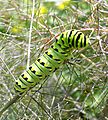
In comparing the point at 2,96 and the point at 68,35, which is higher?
the point at 68,35

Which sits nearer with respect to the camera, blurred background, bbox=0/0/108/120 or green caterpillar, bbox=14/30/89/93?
green caterpillar, bbox=14/30/89/93

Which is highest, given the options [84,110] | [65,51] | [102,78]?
[65,51]

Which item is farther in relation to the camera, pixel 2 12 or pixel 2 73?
pixel 2 12

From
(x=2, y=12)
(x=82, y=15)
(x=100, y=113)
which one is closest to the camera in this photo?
(x=100, y=113)

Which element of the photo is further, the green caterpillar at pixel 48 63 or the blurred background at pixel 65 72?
the blurred background at pixel 65 72

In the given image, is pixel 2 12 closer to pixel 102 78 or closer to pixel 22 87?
pixel 102 78

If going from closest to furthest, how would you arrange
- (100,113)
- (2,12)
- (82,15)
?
(100,113) < (82,15) < (2,12)

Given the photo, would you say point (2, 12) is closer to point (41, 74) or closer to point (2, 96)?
point (2, 96)

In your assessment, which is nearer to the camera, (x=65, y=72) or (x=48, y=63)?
(x=48, y=63)

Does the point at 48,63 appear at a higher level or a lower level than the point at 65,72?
higher

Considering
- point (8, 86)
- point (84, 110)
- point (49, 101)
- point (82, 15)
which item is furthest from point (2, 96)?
point (82, 15)
